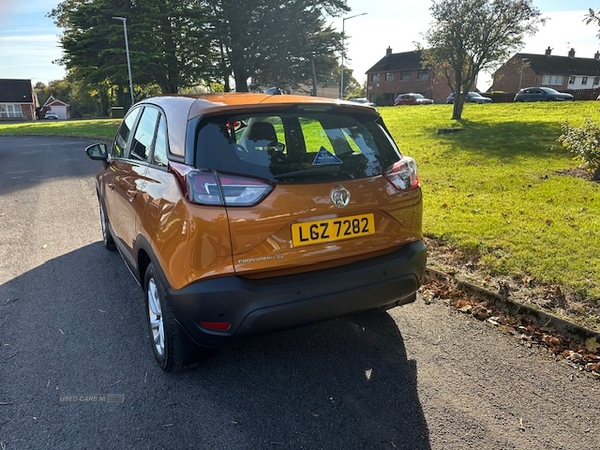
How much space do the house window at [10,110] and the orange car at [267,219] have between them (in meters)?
→ 88.9

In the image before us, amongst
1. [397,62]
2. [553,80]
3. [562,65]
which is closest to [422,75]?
[397,62]

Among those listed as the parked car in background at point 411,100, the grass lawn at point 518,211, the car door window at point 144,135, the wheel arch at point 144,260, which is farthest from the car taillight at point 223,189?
the parked car in background at point 411,100

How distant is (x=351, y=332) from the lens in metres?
3.49

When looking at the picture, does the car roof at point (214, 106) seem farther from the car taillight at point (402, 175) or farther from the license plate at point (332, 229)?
the license plate at point (332, 229)

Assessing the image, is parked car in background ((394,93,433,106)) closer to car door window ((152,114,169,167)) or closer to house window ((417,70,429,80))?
house window ((417,70,429,80))

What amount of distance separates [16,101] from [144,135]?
88.5 m

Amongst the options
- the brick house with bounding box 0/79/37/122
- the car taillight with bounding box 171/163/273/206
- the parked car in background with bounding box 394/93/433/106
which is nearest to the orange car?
the car taillight with bounding box 171/163/273/206

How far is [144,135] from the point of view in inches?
140

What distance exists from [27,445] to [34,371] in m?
0.78

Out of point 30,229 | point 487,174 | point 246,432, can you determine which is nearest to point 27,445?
point 246,432

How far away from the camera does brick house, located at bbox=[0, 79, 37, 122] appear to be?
75.1m

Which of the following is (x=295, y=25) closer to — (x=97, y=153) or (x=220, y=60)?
(x=220, y=60)

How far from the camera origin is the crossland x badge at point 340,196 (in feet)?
8.61

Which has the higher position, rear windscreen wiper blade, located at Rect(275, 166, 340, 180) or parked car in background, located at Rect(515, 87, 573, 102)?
parked car in background, located at Rect(515, 87, 573, 102)
